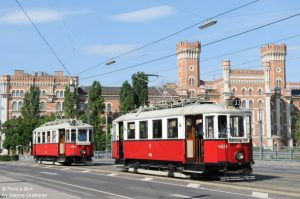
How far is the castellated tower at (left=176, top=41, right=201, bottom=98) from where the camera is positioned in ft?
411

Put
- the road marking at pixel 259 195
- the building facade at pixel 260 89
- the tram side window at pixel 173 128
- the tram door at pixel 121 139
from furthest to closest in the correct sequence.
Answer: the building facade at pixel 260 89, the tram door at pixel 121 139, the tram side window at pixel 173 128, the road marking at pixel 259 195

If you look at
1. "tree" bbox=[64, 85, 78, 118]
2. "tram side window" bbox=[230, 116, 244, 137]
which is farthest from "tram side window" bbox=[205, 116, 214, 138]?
"tree" bbox=[64, 85, 78, 118]

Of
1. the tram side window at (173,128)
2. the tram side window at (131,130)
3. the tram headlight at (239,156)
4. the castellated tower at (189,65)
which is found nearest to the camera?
the tram headlight at (239,156)

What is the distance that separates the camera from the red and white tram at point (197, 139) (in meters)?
21.0

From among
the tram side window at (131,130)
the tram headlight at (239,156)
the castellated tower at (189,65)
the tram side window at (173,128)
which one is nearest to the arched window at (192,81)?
the castellated tower at (189,65)

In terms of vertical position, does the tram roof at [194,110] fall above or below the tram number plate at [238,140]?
above

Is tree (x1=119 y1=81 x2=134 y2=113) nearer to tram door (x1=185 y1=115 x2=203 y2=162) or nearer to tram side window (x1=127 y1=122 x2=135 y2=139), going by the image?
tram side window (x1=127 y1=122 x2=135 y2=139)

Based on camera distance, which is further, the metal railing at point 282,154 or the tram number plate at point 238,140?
the metal railing at point 282,154

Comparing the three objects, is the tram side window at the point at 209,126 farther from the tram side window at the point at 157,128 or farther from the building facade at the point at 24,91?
the building facade at the point at 24,91

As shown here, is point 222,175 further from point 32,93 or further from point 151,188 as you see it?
point 32,93

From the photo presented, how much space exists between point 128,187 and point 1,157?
4780cm

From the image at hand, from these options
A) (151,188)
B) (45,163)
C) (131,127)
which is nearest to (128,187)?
(151,188)

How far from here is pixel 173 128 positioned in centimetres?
2331

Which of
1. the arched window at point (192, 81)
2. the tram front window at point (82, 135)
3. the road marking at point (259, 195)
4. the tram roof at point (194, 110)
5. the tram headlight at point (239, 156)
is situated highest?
the arched window at point (192, 81)
